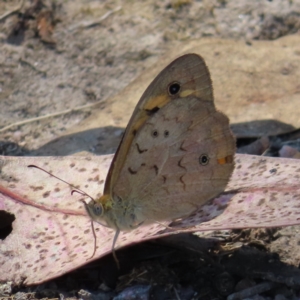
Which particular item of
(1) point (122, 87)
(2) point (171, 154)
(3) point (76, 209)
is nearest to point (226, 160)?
(2) point (171, 154)

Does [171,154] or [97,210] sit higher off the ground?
[171,154]

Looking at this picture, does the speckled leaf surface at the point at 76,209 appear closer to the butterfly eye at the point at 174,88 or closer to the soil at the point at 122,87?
the soil at the point at 122,87

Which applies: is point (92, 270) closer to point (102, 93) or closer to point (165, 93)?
point (165, 93)

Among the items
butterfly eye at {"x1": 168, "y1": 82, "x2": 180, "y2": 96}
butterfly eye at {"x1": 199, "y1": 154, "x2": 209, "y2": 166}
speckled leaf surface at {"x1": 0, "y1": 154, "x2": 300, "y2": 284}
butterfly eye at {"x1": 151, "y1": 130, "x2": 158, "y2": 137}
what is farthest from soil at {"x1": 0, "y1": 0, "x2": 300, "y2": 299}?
butterfly eye at {"x1": 168, "y1": 82, "x2": 180, "y2": 96}

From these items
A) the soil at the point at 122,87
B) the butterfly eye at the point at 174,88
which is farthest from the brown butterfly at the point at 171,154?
the soil at the point at 122,87

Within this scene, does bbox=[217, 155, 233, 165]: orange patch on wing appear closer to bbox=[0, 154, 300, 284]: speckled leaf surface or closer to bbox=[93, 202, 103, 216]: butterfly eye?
bbox=[0, 154, 300, 284]: speckled leaf surface

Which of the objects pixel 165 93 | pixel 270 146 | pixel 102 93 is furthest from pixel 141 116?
pixel 102 93

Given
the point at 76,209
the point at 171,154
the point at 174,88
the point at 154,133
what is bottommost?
the point at 76,209

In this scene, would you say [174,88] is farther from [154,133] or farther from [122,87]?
[122,87]
